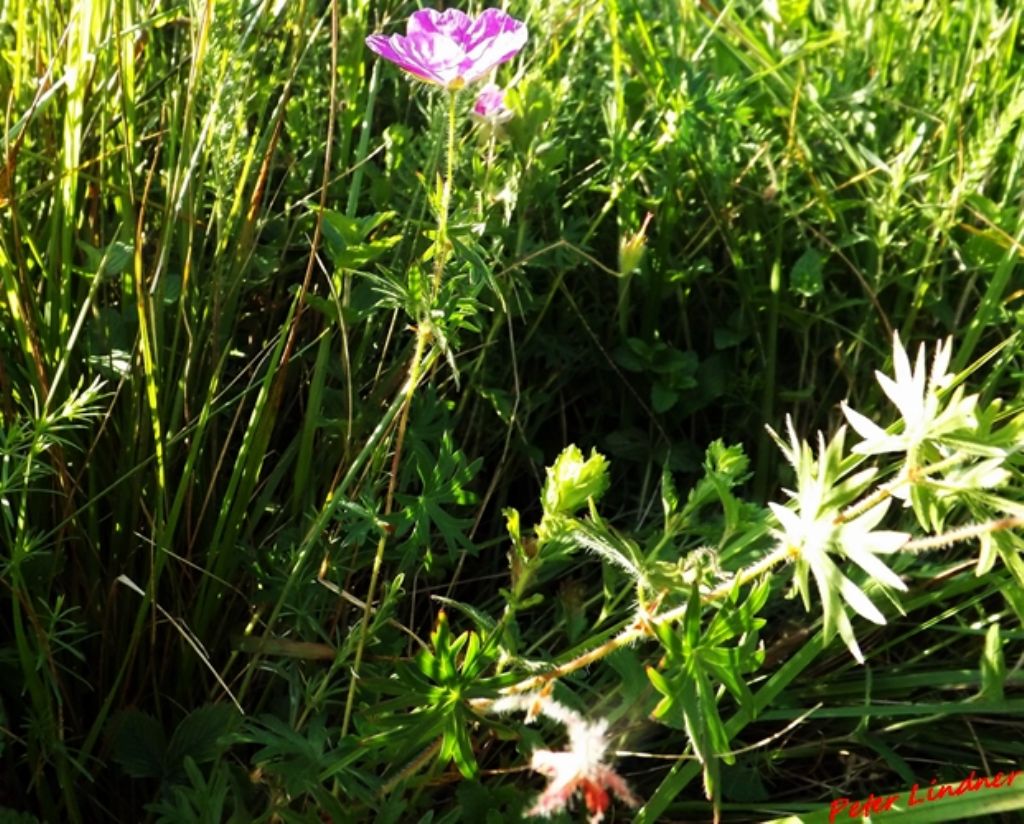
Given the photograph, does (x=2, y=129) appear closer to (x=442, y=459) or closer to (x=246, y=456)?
(x=246, y=456)

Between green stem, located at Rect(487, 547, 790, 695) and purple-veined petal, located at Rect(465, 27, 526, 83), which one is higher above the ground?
purple-veined petal, located at Rect(465, 27, 526, 83)

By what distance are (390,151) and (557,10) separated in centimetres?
29

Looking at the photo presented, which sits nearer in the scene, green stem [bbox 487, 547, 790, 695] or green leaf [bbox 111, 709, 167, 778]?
green stem [bbox 487, 547, 790, 695]

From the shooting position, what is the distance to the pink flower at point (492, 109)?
4.31ft

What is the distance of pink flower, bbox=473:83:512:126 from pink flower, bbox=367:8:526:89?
190mm

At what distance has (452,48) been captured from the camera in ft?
3.48

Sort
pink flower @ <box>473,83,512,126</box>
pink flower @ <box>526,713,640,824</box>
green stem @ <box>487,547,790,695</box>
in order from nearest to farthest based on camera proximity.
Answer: pink flower @ <box>526,713,640,824</box> < green stem @ <box>487,547,790,695</box> < pink flower @ <box>473,83,512,126</box>

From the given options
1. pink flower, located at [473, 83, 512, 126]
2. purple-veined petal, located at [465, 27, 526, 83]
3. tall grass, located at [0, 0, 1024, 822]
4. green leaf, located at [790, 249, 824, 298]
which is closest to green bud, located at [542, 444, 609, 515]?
tall grass, located at [0, 0, 1024, 822]

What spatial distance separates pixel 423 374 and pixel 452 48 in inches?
11.2

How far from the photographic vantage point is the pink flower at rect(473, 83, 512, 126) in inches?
51.7

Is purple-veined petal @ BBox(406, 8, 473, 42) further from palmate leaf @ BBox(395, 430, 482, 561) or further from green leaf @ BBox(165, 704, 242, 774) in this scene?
green leaf @ BBox(165, 704, 242, 774)

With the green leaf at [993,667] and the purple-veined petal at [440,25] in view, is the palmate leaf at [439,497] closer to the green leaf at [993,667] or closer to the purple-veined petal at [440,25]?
the purple-veined petal at [440,25]

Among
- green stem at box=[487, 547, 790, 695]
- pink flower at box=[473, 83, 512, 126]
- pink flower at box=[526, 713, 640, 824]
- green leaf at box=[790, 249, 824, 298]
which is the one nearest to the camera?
pink flower at box=[526, 713, 640, 824]
